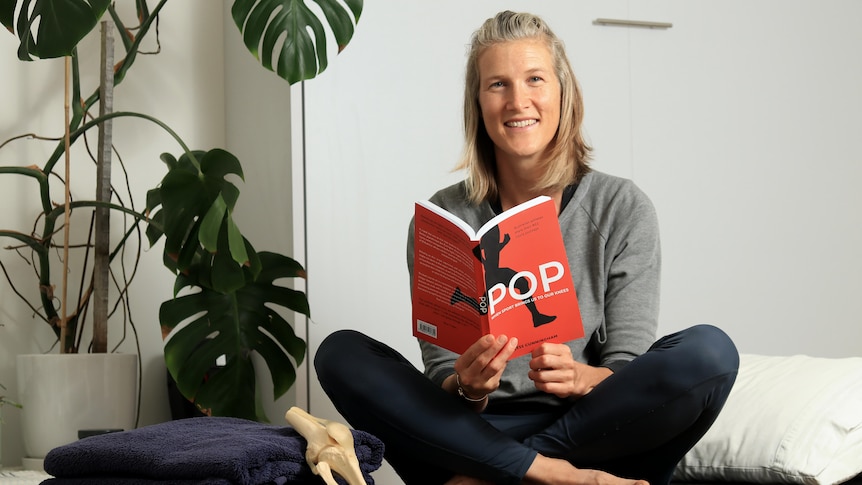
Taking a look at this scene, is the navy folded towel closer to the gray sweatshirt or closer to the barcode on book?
the barcode on book

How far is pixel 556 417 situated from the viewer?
1.47 m

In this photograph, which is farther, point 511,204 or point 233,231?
point 233,231

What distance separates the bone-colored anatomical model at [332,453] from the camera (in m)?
1.04

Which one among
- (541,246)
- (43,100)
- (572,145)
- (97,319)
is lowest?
(97,319)

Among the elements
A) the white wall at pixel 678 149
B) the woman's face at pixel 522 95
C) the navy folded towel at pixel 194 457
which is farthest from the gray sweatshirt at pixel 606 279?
the white wall at pixel 678 149

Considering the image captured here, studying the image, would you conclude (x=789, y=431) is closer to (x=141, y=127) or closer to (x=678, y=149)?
(x=678, y=149)

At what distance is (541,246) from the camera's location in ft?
4.23

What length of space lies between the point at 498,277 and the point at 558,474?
0.27 meters

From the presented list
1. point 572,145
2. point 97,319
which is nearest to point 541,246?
point 572,145

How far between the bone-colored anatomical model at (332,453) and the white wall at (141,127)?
1481 mm

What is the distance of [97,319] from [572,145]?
111 centimetres

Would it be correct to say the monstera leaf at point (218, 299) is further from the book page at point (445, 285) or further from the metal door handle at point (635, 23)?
the metal door handle at point (635, 23)

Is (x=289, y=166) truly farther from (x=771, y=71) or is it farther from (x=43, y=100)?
(x=771, y=71)

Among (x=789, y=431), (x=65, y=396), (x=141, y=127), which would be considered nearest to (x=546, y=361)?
(x=789, y=431)
